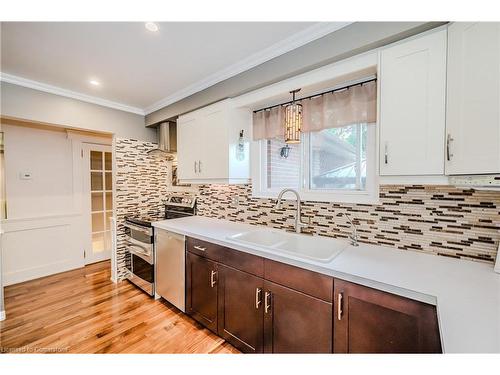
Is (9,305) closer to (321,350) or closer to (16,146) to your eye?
(16,146)

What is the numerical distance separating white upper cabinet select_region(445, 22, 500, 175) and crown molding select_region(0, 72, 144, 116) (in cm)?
324

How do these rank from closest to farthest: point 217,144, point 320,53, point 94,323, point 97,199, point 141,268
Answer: point 320,53 → point 94,323 → point 217,144 → point 141,268 → point 97,199

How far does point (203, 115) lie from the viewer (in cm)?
233

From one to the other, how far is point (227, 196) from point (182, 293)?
3.65 feet

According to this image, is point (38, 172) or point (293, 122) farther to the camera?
point (38, 172)

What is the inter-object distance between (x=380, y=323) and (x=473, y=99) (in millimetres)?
1123

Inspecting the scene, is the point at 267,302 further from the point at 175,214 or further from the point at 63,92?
the point at 63,92

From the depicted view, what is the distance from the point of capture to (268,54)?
167 cm

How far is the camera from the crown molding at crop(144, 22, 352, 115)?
1395mm

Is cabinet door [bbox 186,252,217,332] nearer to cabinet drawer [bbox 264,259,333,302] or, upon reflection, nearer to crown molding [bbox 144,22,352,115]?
cabinet drawer [bbox 264,259,333,302]

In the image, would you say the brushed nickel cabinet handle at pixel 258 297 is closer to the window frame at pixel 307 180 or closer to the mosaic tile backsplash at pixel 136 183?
the window frame at pixel 307 180

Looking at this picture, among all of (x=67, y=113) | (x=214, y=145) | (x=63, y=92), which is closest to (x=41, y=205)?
(x=67, y=113)
